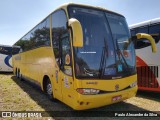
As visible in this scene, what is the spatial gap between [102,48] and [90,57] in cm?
49

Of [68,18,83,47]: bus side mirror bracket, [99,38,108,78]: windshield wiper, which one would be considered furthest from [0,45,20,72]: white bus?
[68,18,83,47]: bus side mirror bracket

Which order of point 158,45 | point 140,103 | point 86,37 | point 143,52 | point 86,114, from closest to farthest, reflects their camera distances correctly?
point 86,37, point 86,114, point 140,103, point 158,45, point 143,52

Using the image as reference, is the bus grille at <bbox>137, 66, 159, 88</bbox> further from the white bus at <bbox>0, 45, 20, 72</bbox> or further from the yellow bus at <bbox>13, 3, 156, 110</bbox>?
the white bus at <bbox>0, 45, 20, 72</bbox>

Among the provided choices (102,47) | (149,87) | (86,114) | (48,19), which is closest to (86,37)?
(102,47)

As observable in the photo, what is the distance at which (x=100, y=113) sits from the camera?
697cm

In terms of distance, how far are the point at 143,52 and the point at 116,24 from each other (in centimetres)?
314

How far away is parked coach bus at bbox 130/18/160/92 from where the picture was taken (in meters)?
9.14

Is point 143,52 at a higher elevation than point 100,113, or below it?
higher

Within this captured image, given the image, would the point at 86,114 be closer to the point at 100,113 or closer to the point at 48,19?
the point at 100,113

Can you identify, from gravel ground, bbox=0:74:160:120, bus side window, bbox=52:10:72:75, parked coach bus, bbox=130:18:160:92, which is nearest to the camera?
bus side window, bbox=52:10:72:75

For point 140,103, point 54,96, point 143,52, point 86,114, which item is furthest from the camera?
point 143,52

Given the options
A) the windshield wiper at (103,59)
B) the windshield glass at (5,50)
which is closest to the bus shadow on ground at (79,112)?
the windshield wiper at (103,59)

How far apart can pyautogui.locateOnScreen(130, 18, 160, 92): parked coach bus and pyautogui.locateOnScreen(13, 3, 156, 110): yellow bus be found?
2338mm

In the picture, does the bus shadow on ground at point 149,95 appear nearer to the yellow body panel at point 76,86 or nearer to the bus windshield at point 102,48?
the yellow body panel at point 76,86
